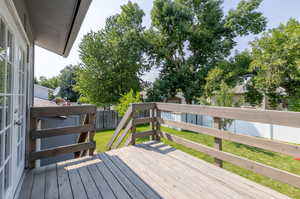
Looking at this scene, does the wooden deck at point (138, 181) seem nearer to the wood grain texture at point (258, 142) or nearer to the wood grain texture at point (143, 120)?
the wood grain texture at point (258, 142)

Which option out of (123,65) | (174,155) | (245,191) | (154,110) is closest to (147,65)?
(123,65)

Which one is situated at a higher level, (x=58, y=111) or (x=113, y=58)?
(x=113, y=58)

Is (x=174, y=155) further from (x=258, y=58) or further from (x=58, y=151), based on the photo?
(x=258, y=58)

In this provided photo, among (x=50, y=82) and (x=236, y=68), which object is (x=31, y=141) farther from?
(x=50, y=82)

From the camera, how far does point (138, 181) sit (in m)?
2.05

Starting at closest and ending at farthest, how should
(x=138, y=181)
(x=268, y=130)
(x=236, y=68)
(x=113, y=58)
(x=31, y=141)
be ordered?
(x=138, y=181), (x=31, y=141), (x=268, y=130), (x=236, y=68), (x=113, y=58)

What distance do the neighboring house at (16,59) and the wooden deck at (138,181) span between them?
0.36 m

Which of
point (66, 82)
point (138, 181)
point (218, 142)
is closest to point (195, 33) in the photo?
point (218, 142)

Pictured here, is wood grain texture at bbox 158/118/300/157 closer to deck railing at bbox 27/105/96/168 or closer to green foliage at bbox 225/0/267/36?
deck railing at bbox 27/105/96/168

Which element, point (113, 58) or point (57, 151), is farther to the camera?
point (113, 58)

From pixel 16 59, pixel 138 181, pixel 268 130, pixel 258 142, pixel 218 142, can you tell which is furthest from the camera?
pixel 268 130

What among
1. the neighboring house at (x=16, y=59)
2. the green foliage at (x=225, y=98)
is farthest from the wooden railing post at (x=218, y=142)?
the green foliage at (x=225, y=98)

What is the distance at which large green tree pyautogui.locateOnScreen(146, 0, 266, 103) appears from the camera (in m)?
11.8

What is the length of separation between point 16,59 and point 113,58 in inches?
430
